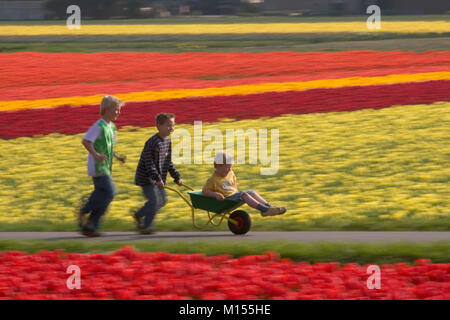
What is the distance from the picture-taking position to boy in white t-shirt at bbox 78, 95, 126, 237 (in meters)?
9.56

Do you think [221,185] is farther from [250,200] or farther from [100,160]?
[100,160]

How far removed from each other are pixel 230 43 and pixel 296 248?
1150 inches

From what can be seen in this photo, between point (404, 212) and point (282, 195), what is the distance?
6.69ft

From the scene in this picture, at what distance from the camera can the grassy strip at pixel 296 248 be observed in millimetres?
8398

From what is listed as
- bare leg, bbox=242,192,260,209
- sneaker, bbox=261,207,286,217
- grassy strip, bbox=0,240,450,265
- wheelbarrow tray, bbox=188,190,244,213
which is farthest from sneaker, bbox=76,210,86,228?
sneaker, bbox=261,207,286,217

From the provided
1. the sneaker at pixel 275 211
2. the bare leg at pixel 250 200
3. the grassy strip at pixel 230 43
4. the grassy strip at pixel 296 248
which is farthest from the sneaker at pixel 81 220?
the grassy strip at pixel 230 43

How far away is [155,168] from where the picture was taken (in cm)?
985

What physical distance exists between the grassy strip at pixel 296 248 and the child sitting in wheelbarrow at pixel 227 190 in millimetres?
540

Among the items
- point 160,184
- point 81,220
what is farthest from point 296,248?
point 81,220

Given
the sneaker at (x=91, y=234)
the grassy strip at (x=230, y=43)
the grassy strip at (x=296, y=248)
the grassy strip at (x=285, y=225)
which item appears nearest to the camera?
the grassy strip at (x=296, y=248)

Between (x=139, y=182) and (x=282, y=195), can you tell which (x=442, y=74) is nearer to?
(x=282, y=195)

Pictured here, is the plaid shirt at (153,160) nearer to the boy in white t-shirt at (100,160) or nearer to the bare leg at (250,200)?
the boy in white t-shirt at (100,160)
